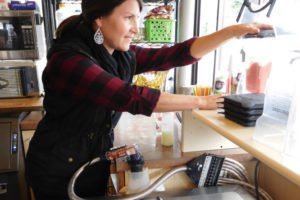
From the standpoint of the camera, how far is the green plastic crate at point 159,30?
178cm

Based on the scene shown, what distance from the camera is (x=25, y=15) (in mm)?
1800

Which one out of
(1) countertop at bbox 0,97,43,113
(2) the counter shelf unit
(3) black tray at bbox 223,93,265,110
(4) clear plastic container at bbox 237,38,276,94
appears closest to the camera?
(2) the counter shelf unit

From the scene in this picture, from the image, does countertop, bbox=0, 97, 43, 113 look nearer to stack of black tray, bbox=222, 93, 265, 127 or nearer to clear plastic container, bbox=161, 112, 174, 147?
clear plastic container, bbox=161, 112, 174, 147

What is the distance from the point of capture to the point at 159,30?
180 cm

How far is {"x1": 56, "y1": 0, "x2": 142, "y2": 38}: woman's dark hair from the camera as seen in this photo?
868 mm

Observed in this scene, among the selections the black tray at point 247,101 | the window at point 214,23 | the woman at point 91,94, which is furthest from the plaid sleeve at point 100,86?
the window at point 214,23

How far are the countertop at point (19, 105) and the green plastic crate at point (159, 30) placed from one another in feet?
3.13

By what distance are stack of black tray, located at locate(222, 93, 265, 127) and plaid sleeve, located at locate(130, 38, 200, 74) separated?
398 mm

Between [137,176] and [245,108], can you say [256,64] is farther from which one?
[137,176]

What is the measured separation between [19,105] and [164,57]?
3.86 ft

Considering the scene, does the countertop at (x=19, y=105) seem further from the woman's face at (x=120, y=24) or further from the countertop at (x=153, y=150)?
the woman's face at (x=120, y=24)

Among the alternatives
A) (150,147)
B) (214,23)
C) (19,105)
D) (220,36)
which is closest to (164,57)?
(220,36)

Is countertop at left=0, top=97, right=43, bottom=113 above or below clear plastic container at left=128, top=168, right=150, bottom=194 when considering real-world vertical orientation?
above

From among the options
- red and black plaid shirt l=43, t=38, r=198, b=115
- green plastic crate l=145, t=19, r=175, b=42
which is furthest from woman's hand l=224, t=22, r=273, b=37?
green plastic crate l=145, t=19, r=175, b=42
